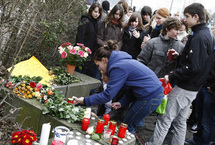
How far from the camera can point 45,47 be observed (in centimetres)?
515

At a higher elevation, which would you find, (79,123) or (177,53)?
(177,53)

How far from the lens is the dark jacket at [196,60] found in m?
3.02

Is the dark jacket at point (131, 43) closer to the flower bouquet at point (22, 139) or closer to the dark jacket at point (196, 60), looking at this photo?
the dark jacket at point (196, 60)

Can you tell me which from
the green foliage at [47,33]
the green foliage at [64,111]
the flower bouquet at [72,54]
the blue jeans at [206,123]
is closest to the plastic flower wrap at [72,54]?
the flower bouquet at [72,54]

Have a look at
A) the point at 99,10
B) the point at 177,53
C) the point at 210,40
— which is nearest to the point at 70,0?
the point at 99,10

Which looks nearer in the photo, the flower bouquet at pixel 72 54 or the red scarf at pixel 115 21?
the flower bouquet at pixel 72 54

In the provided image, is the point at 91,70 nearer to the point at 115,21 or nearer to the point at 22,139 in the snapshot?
the point at 115,21

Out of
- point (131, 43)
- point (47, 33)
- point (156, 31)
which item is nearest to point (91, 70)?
point (131, 43)

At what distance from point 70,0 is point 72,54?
176 cm

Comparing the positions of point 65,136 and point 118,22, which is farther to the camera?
point 118,22

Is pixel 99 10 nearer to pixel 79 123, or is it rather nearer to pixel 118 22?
pixel 118 22

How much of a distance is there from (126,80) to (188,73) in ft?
2.75

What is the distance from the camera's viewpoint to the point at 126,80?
115 inches

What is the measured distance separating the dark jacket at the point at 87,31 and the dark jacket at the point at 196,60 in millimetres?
2592
